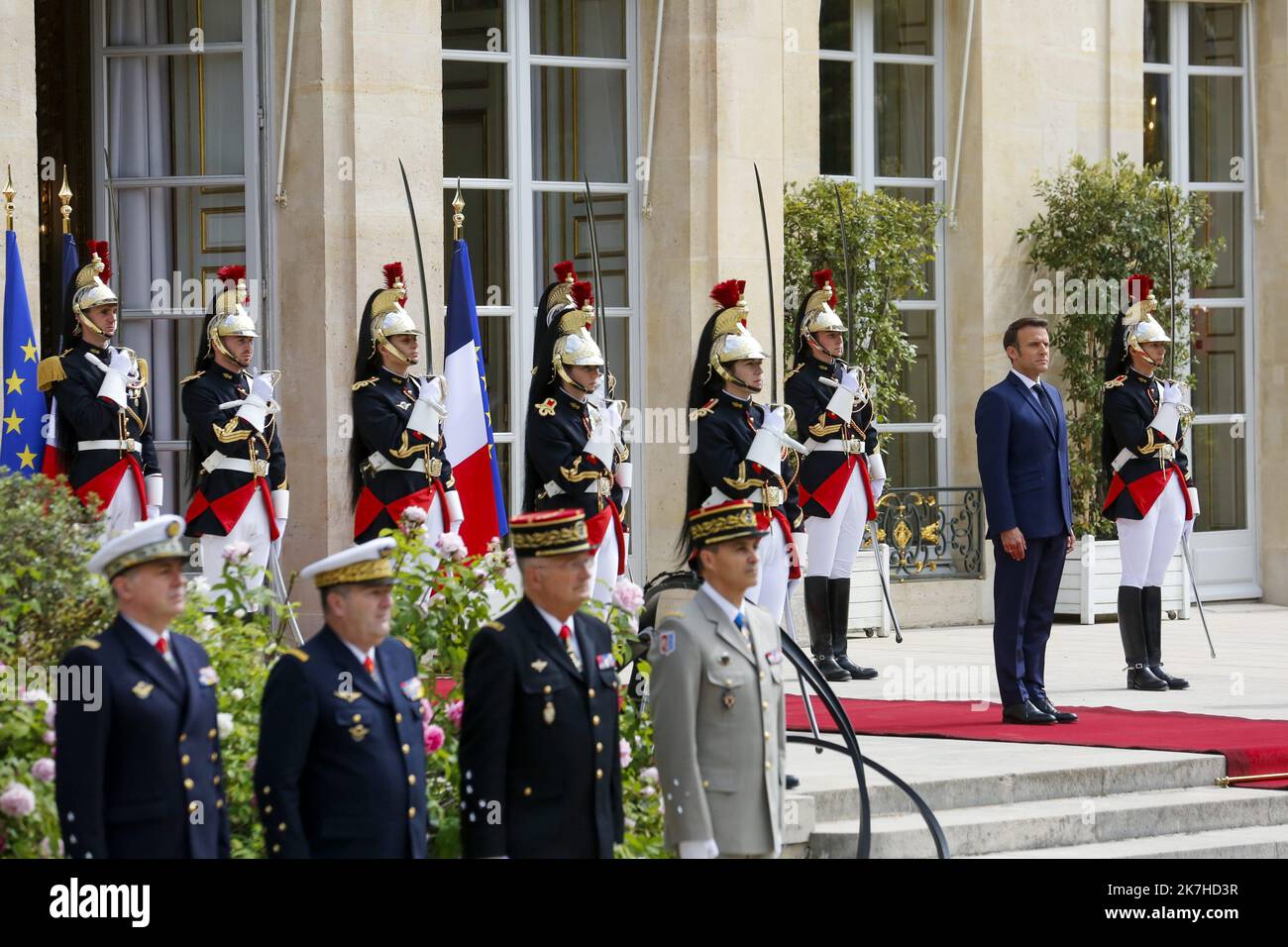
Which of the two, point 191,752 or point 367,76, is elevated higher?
point 367,76

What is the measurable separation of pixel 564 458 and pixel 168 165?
12.7 feet

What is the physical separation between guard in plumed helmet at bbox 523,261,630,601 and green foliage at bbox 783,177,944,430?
3.97 metres

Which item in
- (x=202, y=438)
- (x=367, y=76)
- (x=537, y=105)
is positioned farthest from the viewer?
(x=537, y=105)

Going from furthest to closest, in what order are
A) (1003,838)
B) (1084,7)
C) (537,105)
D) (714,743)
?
(1084,7)
(537,105)
(1003,838)
(714,743)

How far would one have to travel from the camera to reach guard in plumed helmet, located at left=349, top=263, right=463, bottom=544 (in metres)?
9.76

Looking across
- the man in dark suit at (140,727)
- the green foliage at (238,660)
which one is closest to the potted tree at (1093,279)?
the green foliage at (238,660)

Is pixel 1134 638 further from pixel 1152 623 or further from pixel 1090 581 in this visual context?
pixel 1090 581

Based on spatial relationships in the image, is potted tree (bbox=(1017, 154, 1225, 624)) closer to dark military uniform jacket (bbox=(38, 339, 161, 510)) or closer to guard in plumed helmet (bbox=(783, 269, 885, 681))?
guard in plumed helmet (bbox=(783, 269, 885, 681))

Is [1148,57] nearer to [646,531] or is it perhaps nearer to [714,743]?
[646,531]

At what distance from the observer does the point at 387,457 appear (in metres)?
9.74
